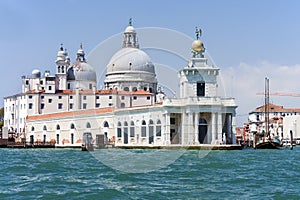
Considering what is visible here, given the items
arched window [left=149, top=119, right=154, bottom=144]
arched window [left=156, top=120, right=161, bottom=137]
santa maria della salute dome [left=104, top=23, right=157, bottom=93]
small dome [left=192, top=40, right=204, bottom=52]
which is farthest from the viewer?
santa maria della salute dome [left=104, top=23, right=157, bottom=93]

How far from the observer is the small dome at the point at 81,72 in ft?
289

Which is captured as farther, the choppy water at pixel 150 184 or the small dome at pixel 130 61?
the small dome at pixel 130 61

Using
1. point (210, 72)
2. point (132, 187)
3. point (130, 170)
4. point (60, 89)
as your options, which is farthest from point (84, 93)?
point (132, 187)

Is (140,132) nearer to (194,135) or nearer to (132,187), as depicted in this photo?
(194,135)

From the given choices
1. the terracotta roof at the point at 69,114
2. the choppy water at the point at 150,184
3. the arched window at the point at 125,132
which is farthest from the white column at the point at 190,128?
the choppy water at the point at 150,184

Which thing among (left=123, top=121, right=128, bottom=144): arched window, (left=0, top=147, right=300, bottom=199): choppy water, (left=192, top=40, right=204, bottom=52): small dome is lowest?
(left=0, top=147, right=300, bottom=199): choppy water

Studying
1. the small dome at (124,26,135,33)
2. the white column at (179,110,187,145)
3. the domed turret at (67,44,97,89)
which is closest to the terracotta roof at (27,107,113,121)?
the domed turret at (67,44,97,89)

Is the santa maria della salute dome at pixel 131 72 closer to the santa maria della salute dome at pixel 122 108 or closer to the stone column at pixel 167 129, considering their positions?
the santa maria della salute dome at pixel 122 108

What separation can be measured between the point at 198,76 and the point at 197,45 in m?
3.09

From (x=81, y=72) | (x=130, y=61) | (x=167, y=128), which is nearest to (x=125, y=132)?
(x=167, y=128)

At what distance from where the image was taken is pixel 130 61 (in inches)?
3342

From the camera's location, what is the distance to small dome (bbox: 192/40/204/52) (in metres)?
58.1

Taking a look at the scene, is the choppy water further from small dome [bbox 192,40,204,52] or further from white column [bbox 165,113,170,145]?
small dome [bbox 192,40,204,52]

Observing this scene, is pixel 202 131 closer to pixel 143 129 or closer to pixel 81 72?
pixel 143 129
